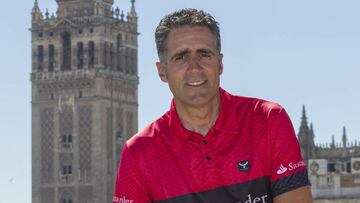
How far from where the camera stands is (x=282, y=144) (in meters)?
5.09

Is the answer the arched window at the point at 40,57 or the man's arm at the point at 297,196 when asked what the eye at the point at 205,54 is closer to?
the man's arm at the point at 297,196

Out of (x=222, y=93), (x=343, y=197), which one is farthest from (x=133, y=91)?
(x=222, y=93)

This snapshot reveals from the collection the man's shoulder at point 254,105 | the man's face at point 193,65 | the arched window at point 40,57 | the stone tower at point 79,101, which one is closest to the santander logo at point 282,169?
the man's shoulder at point 254,105

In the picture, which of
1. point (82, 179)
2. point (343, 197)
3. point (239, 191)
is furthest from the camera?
point (82, 179)

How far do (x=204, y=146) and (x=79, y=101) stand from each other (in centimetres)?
9174

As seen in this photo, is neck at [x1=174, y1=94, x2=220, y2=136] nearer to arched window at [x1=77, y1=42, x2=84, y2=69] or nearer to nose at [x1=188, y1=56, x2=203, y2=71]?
nose at [x1=188, y1=56, x2=203, y2=71]

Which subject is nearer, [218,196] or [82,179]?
[218,196]

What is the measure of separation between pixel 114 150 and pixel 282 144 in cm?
9138

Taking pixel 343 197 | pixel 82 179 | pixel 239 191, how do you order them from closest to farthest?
pixel 239 191 → pixel 343 197 → pixel 82 179

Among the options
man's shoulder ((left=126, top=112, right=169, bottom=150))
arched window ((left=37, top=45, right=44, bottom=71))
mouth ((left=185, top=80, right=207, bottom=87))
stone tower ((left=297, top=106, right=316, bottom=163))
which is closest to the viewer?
mouth ((left=185, top=80, right=207, bottom=87))

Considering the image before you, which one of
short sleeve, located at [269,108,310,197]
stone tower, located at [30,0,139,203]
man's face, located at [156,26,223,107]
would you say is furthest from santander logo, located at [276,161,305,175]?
stone tower, located at [30,0,139,203]

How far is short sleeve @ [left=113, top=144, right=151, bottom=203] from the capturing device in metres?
5.15

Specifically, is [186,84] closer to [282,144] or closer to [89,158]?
[282,144]

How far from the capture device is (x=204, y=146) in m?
5.18
